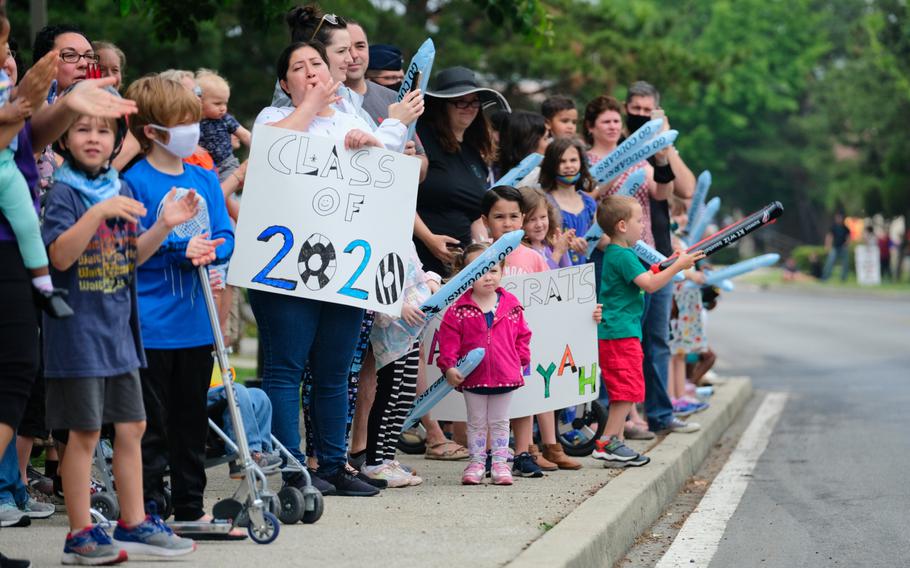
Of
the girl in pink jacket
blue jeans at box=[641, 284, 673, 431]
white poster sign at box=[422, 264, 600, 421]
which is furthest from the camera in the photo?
blue jeans at box=[641, 284, 673, 431]

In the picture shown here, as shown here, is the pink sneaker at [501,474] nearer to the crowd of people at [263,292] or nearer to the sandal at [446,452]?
the crowd of people at [263,292]

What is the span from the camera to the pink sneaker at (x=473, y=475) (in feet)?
24.5

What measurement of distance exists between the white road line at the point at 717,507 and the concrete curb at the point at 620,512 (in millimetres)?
193

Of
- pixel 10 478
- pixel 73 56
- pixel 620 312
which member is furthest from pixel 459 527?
pixel 620 312

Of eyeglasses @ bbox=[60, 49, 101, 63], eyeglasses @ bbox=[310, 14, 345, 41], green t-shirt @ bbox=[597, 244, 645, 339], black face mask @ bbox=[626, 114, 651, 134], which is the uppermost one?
eyeglasses @ bbox=[310, 14, 345, 41]

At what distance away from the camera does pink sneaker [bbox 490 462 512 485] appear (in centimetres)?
748

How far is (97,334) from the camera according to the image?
5.06m

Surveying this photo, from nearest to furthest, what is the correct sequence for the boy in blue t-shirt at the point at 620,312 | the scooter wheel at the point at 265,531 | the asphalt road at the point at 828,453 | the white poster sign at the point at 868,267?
the scooter wheel at the point at 265,531 < the asphalt road at the point at 828,453 < the boy in blue t-shirt at the point at 620,312 < the white poster sign at the point at 868,267

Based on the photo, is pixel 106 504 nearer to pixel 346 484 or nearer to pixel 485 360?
pixel 346 484

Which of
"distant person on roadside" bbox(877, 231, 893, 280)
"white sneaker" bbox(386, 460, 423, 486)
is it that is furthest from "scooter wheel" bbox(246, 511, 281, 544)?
"distant person on roadside" bbox(877, 231, 893, 280)

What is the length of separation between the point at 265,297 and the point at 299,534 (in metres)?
1.16

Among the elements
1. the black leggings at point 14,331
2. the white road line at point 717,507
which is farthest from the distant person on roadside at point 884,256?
the black leggings at point 14,331

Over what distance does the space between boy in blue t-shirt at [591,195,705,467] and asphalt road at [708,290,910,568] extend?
88 cm

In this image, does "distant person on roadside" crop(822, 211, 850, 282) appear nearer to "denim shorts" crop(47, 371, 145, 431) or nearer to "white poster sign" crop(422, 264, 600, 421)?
"white poster sign" crop(422, 264, 600, 421)
